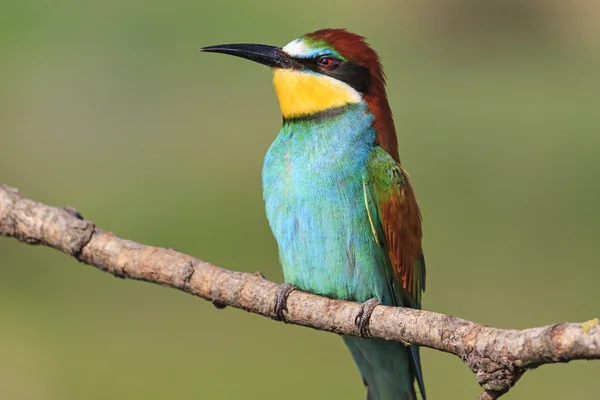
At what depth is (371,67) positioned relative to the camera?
7.72 feet

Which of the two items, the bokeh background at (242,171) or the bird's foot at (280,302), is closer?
the bird's foot at (280,302)

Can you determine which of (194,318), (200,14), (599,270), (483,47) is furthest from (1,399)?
(483,47)

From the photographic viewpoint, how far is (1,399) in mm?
4141

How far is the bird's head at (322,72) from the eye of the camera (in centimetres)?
232

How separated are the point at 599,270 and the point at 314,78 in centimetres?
377

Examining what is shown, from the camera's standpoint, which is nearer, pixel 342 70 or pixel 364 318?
pixel 364 318

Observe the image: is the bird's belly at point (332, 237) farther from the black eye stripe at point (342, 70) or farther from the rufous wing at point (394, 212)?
the black eye stripe at point (342, 70)

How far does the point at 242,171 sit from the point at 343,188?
4.99 meters

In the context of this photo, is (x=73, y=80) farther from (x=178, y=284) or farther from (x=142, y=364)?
(x=178, y=284)

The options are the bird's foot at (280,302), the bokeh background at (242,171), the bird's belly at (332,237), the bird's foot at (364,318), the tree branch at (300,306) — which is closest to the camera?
the tree branch at (300,306)

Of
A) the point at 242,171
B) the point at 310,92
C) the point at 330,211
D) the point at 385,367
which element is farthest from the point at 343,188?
the point at 242,171

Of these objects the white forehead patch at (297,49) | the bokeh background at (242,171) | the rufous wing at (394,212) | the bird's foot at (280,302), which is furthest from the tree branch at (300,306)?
the bokeh background at (242,171)

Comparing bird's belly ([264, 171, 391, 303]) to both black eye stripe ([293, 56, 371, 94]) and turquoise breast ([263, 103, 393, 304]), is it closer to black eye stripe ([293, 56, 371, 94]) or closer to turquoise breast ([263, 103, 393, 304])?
turquoise breast ([263, 103, 393, 304])

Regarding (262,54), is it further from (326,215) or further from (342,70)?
(326,215)
